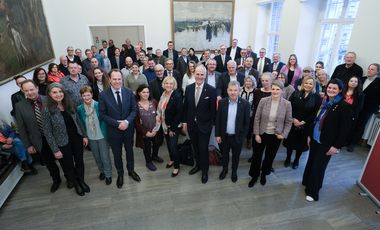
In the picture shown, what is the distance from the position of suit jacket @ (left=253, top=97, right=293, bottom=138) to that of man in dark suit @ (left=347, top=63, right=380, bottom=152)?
2.30m

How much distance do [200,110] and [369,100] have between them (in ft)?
11.2

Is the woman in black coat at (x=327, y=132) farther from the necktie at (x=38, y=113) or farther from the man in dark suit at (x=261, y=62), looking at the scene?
the necktie at (x=38, y=113)

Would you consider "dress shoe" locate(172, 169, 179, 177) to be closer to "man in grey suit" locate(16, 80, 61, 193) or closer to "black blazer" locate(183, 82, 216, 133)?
"black blazer" locate(183, 82, 216, 133)

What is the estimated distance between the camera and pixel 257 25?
8062 millimetres

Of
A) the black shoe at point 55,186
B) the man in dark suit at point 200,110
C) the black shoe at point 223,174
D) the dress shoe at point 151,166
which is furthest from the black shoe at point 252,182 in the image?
the black shoe at point 55,186

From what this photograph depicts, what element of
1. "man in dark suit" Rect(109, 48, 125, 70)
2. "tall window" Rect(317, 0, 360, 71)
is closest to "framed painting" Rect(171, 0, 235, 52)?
"man in dark suit" Rect(109, 48, 125, 70)

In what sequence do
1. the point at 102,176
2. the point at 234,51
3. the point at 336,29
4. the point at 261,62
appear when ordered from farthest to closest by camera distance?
1. the point at 234,51
2. the point at 261,62
3. the point at 336,29
4. the point at 102,176

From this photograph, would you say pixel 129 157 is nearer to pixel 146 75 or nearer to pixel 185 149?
pixel 185 149

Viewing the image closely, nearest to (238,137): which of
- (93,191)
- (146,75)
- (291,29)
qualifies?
(93,191)

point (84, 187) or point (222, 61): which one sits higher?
point (222, 61)

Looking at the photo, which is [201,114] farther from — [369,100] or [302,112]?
[369,100]

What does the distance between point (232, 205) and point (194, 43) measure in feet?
22.9

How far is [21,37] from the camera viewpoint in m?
4.55

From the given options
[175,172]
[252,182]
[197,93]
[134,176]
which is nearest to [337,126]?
[252,182]
